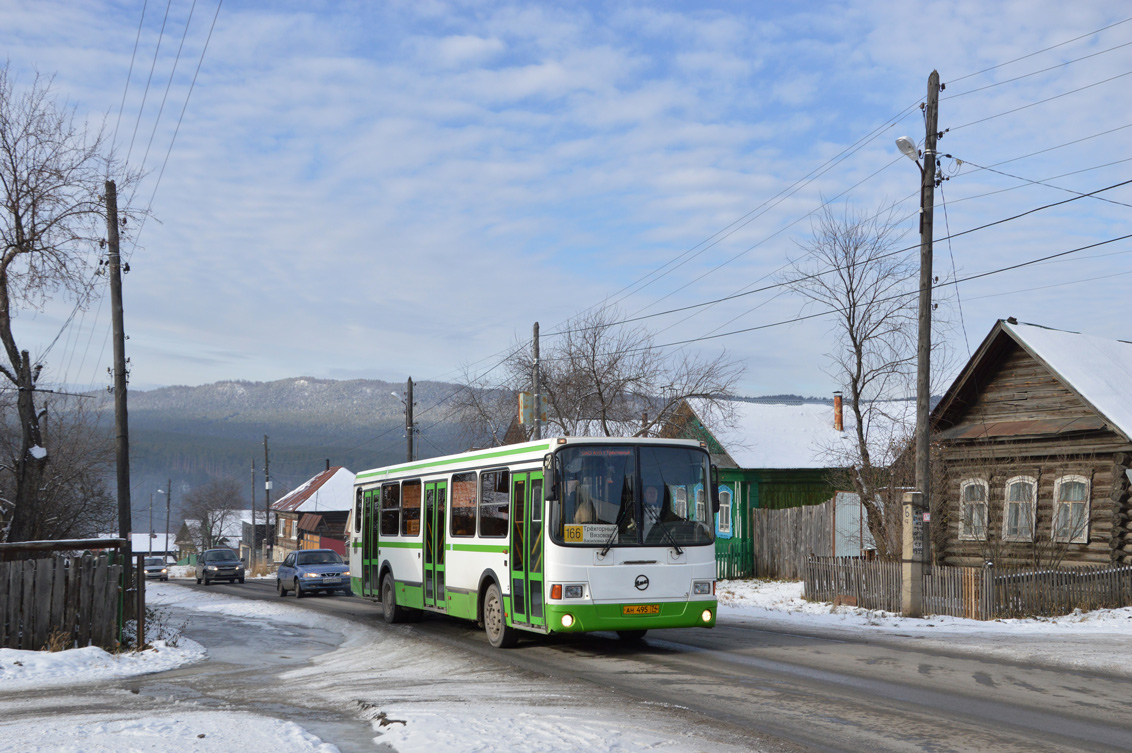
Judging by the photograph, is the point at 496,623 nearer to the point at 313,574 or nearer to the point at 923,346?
the point at 923,346

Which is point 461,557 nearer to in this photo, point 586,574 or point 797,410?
point 586,574

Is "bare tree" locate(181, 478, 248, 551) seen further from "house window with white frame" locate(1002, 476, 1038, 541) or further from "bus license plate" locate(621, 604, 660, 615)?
"bus license plate" locate(621, 604, 660, 615)

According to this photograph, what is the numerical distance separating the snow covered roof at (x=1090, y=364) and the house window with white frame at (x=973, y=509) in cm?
394

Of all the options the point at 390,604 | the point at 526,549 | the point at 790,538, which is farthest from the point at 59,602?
the point at 790,538

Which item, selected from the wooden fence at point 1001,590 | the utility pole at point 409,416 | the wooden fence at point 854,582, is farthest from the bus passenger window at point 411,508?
the utility pole at point 409,416

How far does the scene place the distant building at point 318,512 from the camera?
88.2m

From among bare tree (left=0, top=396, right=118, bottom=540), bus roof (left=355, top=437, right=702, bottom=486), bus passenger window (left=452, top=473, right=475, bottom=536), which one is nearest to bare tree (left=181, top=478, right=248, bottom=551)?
bare tree (left=0, top=396, right=118, bottom=540)

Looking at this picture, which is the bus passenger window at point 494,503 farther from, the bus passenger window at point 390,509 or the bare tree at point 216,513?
the bare tree at point 216,513

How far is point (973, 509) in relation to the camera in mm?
27422

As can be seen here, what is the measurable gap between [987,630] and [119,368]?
701 inches

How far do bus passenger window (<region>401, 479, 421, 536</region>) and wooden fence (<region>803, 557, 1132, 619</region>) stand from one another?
9.51m

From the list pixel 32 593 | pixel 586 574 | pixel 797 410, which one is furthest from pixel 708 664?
pixel 797 410

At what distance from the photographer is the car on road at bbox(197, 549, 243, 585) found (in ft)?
152

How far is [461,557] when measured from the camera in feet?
55.1
